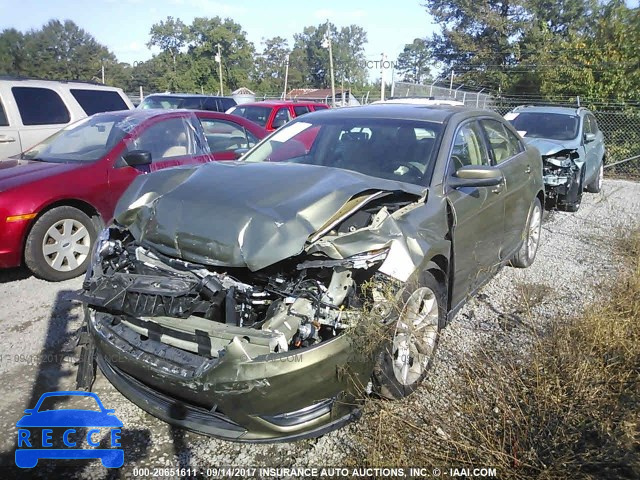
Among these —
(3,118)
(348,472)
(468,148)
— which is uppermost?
(468,148)

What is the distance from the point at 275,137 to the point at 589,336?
9.47ft

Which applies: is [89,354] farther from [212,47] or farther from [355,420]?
[212,47]

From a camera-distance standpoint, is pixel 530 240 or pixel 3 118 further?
pixel 3 118

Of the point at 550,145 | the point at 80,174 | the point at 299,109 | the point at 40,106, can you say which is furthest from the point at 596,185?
the point at 40,106

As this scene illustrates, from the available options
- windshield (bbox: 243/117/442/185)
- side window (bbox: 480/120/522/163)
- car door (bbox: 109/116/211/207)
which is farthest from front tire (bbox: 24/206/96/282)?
side window (bbox: 480/120/522/163)

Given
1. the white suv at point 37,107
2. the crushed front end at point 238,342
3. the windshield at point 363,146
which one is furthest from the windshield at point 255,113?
the crushed front end at point 238,342

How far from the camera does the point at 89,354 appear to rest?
9.84 feet

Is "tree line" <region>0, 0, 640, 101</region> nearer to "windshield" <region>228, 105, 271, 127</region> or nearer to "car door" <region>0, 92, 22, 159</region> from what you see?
"windshield" <region>228, 105, 271, 127</region>

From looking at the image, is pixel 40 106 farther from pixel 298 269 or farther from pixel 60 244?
pixel 298 269

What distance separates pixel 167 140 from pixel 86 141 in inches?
34.8

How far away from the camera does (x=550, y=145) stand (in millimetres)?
8352

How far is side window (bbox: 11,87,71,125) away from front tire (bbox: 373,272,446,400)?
7332 mm

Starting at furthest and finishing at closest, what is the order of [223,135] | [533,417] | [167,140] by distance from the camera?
[223,135] < [167,140] < [533,417]

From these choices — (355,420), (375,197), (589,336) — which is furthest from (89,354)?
(589,336)
